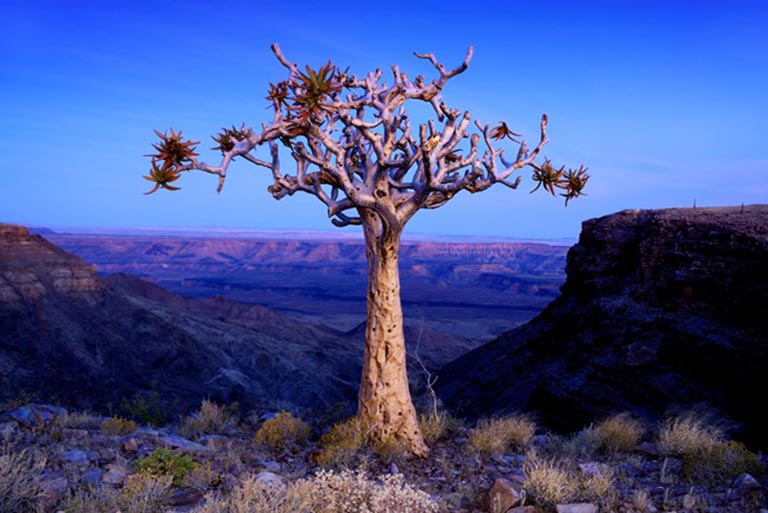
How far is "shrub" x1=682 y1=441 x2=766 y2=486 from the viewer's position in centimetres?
676

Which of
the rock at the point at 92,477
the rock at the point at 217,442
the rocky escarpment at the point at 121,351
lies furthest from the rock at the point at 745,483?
the rocky escarpment at the point at 121,351

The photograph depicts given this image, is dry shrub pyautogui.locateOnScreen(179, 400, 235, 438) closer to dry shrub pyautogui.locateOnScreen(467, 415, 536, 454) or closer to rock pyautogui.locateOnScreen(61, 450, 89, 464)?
rock pyautogui.locateOnScreen(61, 450, 89, 464)

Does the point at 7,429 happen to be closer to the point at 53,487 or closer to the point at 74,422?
the point at 74,422

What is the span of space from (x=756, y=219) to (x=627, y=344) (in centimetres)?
457

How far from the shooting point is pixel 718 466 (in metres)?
6.95

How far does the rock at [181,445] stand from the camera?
7.88 metres

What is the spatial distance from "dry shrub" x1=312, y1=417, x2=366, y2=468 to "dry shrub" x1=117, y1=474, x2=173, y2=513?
2073mm

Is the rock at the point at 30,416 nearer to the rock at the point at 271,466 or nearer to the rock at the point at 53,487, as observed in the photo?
the rock at the point at 53,487

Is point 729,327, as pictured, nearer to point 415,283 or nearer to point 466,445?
point 466,445

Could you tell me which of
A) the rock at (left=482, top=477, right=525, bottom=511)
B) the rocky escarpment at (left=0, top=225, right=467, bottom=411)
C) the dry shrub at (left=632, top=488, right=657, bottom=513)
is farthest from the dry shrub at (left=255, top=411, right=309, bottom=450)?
the rocky escarpment at (left=0, top=225, right=467, bottom=411)

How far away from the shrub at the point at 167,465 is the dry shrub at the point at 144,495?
1.29ft

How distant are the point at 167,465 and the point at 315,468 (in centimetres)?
185

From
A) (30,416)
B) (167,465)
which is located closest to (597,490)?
(167,465)

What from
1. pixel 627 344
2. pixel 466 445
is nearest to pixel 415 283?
pixel 627 344
